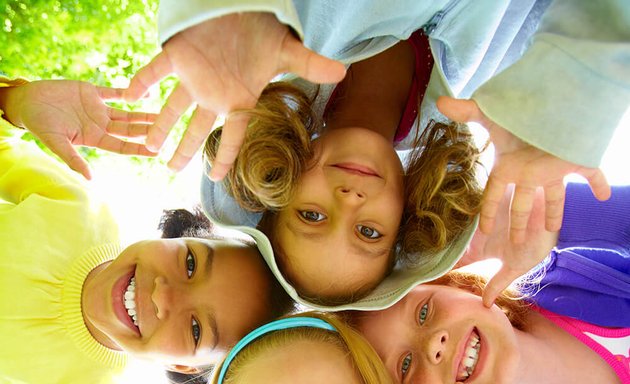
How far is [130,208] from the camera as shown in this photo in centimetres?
185

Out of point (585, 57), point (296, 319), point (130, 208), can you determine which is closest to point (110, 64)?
point (130, 208)

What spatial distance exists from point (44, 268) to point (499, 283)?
0.89 m

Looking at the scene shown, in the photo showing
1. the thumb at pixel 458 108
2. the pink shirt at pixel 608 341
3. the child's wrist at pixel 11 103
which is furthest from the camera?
the child's wrist at pixel 11 103

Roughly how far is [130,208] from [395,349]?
112 centimetres

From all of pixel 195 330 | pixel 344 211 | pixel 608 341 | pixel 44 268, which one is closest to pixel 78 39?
pixel 44 268

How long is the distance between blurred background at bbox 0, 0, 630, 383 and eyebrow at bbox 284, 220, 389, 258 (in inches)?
17.4

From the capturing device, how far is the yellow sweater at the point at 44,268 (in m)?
1.17

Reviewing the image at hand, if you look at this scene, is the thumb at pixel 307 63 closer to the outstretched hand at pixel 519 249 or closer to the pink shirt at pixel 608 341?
the outstretched hand at pixel 519 249

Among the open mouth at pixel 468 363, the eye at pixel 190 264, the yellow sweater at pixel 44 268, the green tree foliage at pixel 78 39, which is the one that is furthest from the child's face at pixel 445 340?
the green tree foliage at pixel 78 39

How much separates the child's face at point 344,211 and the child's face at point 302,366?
0.11 m

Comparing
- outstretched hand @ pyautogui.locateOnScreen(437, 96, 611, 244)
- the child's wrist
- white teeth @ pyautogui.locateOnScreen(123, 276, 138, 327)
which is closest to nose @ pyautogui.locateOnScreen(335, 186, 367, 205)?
outstretched hand @ pyautogui.locateOnScreen(437, 96, 611, 244)

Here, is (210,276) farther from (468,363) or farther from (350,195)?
(468,363)

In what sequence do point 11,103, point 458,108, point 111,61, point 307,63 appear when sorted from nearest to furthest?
point 307,63 → point 458,108 → point 11,103 → point 111,61

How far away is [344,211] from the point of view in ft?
3.02
